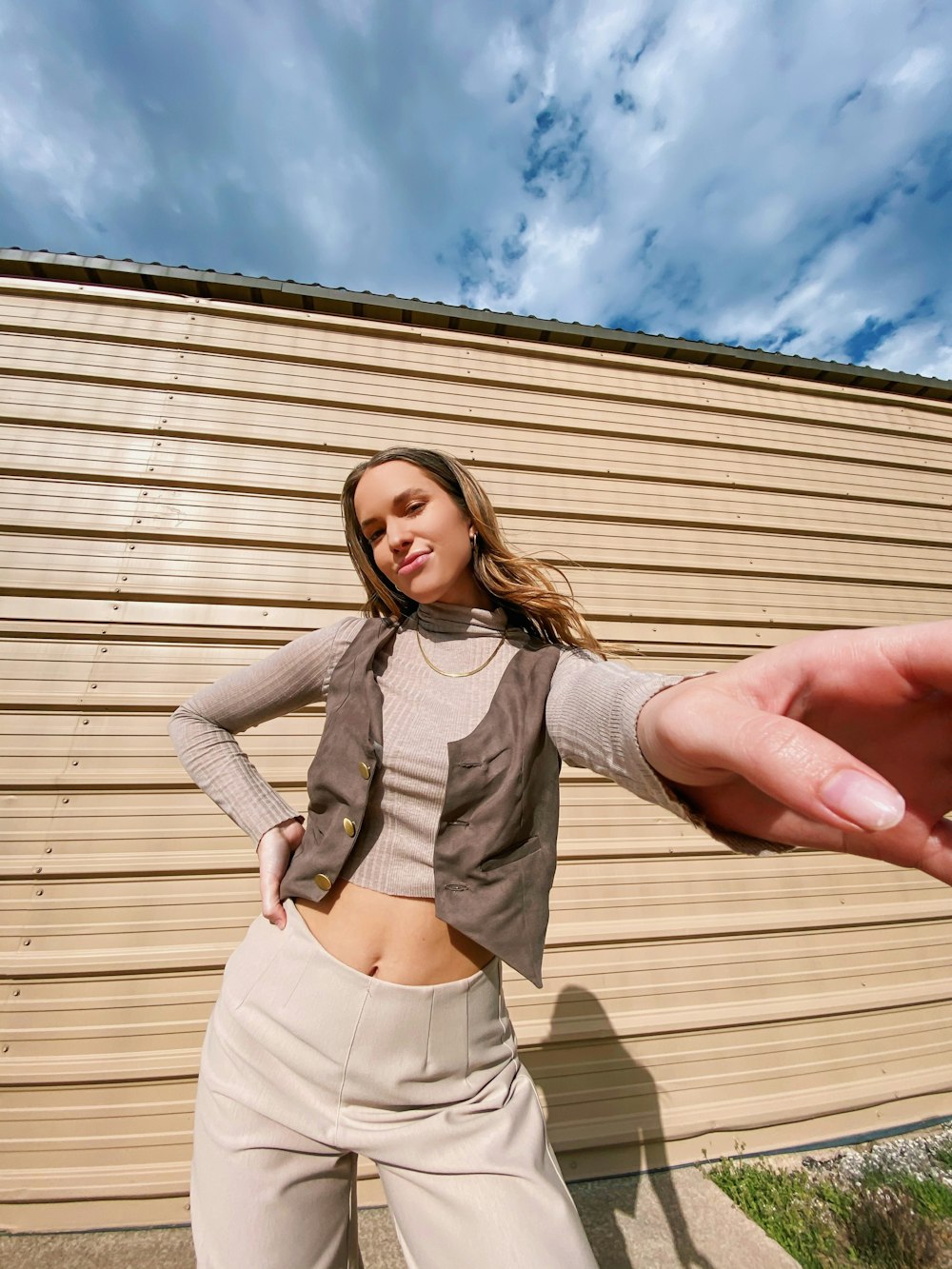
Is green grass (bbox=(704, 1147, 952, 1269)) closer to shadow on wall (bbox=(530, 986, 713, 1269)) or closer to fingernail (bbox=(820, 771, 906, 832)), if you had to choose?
shadow on wall (bbox=(530, 986, 713, 1269))

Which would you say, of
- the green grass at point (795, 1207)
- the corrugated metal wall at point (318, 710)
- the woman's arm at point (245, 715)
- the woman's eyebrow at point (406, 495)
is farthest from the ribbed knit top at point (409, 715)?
the green grass at point (795, 1207)

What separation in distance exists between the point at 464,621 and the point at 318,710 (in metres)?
1.44

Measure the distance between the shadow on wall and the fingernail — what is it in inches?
94.8

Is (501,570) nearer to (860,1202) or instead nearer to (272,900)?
(272,900)

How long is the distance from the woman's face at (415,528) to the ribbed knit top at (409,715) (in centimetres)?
12

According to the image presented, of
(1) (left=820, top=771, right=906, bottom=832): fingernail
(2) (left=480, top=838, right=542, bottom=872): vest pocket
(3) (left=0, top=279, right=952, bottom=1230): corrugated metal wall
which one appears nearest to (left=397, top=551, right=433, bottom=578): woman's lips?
(2) (left=480, top=838, right=542, bottom=872): vest pocket

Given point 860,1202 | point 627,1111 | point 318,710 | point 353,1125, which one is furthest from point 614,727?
point 860,1202

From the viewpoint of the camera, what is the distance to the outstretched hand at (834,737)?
49 cm

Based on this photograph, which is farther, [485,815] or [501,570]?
[501,570]

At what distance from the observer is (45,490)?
261 centimetres

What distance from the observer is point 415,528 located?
121 centimetres

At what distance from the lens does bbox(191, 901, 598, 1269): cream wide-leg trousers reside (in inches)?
34.2

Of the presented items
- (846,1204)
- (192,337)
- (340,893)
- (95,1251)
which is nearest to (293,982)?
(340,893)

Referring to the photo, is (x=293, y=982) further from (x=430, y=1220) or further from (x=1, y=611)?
(x=1, y=611)
